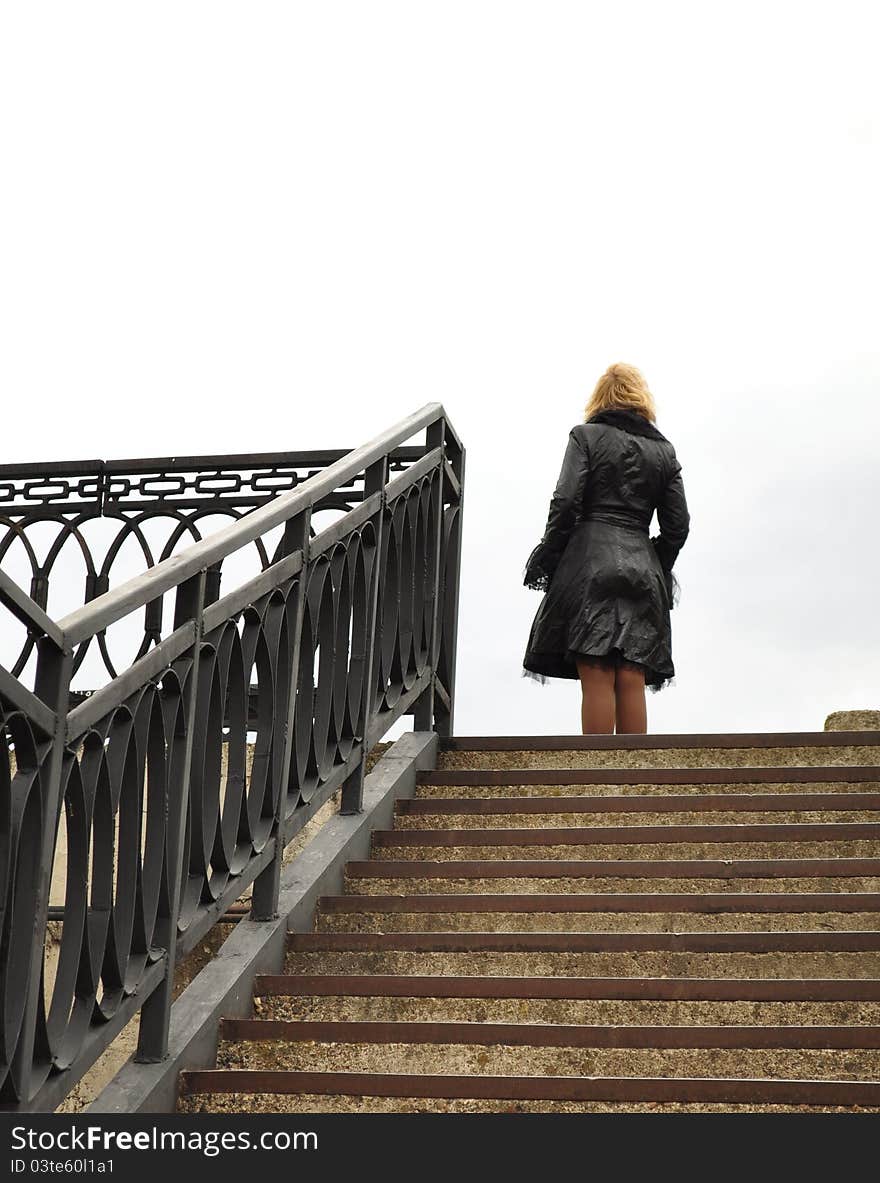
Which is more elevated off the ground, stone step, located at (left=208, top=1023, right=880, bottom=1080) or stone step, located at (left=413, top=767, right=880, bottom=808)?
stone step, located at (left=413, top=767, right=880, bottom=808)

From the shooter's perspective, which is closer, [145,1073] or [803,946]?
[145,1073]

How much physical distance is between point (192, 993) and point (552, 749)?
220 cm

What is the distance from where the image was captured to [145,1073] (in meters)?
3.95

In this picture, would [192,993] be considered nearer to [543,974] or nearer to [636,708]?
[543,974]

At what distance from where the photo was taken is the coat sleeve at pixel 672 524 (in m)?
7.35

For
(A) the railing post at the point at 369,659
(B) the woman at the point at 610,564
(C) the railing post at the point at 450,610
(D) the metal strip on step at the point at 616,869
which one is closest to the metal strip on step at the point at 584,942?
(D) the metal strip on step at the point at 616,869

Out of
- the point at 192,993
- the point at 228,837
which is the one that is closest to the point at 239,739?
the point at 228,837

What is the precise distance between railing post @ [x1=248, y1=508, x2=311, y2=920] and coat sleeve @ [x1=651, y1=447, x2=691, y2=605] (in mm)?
2720

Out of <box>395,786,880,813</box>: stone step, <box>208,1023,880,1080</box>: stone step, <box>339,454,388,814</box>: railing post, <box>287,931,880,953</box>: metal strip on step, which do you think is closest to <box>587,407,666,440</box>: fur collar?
<box>339,454,388,814</box>: railing post

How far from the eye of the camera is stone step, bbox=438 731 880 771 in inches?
237

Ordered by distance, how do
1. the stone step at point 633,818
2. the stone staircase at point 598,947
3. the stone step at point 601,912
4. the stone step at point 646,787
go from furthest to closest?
the stone step at point 646,787 < the stone step at point 633,818 < the stone step at point 601,912 < the stone staircase at point 598,947

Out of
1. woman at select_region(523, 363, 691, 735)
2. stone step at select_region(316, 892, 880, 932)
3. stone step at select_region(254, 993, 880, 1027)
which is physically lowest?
stone step at select_region(254, 993, 880, 1027)

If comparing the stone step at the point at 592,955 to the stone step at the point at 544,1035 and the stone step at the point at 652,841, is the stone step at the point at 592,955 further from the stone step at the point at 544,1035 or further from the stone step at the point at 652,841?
the stone step at the point at 652,841

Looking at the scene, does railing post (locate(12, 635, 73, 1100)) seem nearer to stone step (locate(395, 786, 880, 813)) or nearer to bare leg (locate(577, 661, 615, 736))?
stone step (locate(395, 786, 880, 813))
